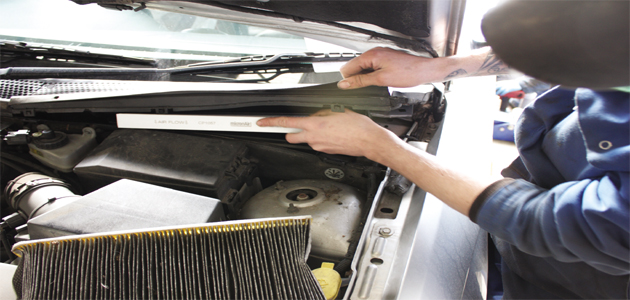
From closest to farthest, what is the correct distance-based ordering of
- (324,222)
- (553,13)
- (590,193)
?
(553,13) < (590,193) < (324,222)

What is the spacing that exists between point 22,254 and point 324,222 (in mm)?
631

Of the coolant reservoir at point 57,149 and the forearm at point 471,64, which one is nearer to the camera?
the coolant reservoir at point 57,149

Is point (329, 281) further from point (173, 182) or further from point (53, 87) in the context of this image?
point (53, 87)

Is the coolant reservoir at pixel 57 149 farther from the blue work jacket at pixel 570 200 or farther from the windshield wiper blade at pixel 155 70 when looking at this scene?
the blue work jacket at pixel 570 200

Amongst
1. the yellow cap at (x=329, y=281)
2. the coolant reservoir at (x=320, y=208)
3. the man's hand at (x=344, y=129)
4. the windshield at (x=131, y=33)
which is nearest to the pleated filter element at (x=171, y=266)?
the yellow cap at (x=329, y=281)

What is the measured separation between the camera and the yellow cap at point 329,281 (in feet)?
2.48

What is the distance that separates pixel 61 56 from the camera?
4.94ft

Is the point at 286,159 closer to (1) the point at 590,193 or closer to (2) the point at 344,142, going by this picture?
(2) the point at 344,142


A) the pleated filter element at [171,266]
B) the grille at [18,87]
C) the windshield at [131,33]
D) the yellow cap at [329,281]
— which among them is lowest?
the yellow cap at [329,281]

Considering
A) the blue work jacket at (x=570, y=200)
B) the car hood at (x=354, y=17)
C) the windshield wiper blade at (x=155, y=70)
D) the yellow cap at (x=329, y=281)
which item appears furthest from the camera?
the windshield wiper blade at (x=155, y=70)

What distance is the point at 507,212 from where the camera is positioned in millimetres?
730

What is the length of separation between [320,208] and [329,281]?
9.3 inches

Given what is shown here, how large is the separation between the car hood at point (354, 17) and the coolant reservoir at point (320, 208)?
0.47 m

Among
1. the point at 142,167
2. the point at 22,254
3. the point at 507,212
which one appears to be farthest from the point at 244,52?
the point at 507,212
